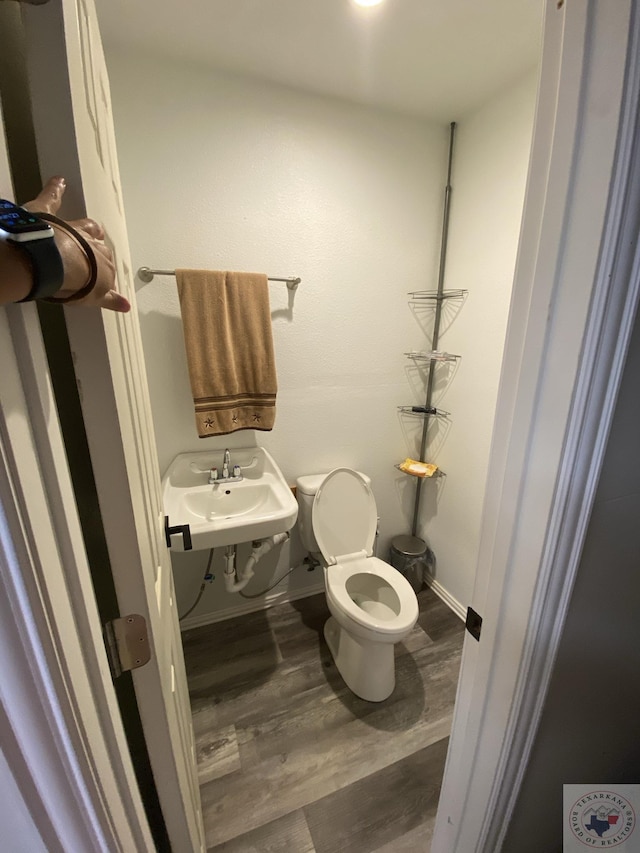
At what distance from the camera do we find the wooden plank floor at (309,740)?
1.09m

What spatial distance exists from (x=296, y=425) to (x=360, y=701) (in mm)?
1239

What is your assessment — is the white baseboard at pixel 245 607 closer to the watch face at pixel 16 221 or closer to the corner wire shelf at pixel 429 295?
the corner wire shelf at pixel 429 295

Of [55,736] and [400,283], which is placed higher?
[400,283]

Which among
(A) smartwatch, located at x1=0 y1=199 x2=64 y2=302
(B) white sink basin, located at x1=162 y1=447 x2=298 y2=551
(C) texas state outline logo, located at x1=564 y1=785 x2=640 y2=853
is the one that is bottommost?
(C) texas state outline logo, located at x1=564 y1=785 x2=640 y2=853

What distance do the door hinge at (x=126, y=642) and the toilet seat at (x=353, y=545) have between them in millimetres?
1093

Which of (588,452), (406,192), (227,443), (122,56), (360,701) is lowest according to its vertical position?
(360,701)

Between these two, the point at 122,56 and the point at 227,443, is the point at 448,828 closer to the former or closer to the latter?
the point at 227,443

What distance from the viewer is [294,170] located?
1.47m

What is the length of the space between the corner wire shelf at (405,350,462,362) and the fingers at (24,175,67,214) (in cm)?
169

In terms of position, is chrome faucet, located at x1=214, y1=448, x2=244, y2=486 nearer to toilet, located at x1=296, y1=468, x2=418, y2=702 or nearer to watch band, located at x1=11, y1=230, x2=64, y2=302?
toilet, located at x1=296, y1=468, x2=418, y2=702

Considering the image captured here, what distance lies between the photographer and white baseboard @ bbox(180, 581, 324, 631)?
1.79 metres

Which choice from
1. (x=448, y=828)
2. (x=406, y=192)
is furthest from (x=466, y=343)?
(x=448, y=828)

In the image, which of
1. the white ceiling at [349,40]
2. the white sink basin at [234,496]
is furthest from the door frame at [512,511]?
the white ceiling at [349,40]

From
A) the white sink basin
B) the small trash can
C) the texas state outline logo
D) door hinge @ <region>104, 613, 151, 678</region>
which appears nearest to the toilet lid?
the white sink basin
